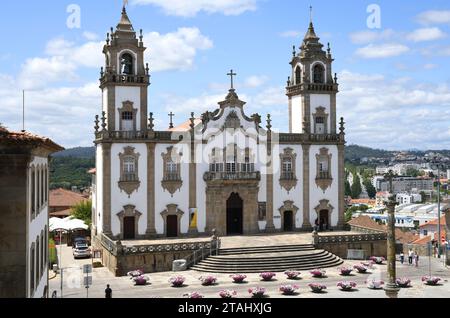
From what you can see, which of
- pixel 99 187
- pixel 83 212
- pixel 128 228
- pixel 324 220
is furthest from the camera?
pixel 83 212

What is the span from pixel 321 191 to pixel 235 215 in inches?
295

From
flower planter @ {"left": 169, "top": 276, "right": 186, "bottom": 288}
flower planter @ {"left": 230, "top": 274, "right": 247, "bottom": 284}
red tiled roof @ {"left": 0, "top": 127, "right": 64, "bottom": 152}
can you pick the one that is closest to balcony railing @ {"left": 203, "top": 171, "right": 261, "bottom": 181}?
flower planter @ {"left": 230, "top": 274, "right": 247, "bottom": 284}

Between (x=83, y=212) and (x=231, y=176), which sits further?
(x=83, y=212)

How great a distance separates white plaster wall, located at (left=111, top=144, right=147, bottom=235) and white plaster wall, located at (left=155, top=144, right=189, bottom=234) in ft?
2.93

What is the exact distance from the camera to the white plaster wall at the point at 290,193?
4609cm

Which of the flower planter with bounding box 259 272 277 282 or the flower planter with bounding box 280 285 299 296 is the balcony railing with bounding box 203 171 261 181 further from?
the flower planter with bounding box 280 285 299 296

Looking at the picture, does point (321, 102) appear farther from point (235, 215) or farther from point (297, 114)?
point (235, 215)

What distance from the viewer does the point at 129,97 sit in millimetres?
42719

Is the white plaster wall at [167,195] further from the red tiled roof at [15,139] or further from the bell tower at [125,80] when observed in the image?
the red tiled roof at [15,139]

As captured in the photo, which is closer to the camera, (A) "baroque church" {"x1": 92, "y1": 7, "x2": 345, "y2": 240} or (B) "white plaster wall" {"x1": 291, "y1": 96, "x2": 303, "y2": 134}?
(A) "baroque church" {"x1": 92, "y1": 7, "x2": 345, "y2": 240}

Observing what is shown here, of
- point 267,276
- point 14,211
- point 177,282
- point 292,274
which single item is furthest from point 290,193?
point 14,211

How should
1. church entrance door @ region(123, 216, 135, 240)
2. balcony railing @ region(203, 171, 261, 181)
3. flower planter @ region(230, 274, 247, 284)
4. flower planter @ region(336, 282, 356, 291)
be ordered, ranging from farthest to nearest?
balcony railing @ region(203, 171, 261, 181) < church entrance door @ region(123, 216, 135, 240) < flower planter @ region(230, 274, 247, 284) < flower planter @ region(336, 282, 356, 291)

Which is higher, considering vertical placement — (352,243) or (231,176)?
(231,176)

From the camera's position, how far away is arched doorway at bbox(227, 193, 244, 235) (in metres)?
45.2
